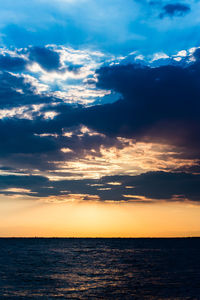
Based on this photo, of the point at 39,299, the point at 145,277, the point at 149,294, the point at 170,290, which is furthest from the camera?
the point at 145,277

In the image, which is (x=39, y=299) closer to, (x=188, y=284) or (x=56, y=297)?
(x=56, y=297)

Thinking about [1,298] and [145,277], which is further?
[145,277]

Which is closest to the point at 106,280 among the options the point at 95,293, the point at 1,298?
the point at 95,293

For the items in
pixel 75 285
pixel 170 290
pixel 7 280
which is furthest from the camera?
pixel 7 280

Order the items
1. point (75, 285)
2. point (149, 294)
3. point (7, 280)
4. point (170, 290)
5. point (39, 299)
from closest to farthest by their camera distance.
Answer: point (39, 299)
point (149, 294)
point (170, 290)
point (75, 285)
point (7, 280)

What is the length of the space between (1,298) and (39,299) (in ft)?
14.2

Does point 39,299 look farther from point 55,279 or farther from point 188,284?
point 188,284

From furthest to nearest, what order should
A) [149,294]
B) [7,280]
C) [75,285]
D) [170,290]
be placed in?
[7,280]
[75,285]
[170,290]
[149,294]

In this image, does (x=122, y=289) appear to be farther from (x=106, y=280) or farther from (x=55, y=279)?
(x=55, y=279)

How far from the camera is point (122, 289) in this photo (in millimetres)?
39469

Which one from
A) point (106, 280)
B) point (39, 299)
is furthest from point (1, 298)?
point (106, 280)

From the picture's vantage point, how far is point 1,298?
3269 centimetres

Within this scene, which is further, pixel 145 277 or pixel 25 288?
pixel 145 277

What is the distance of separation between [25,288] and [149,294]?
16.2 meters
